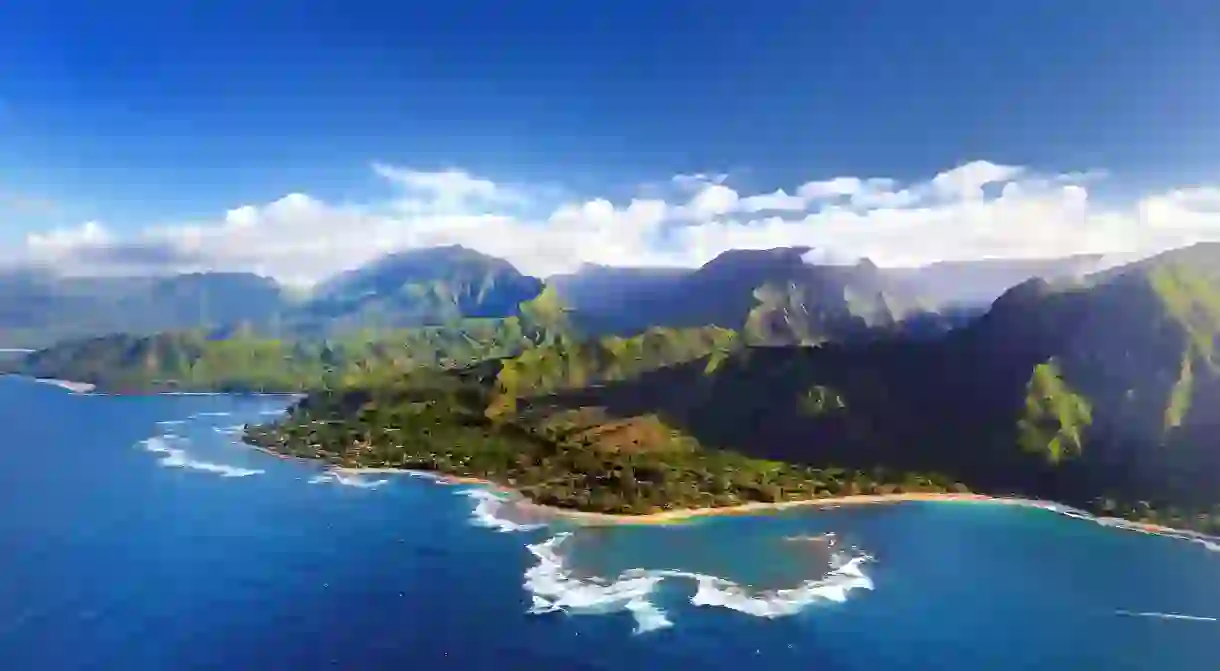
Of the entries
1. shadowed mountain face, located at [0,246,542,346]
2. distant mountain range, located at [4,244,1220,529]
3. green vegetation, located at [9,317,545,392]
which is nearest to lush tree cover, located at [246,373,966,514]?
distant mountain range, located at [4,244,1220,529]

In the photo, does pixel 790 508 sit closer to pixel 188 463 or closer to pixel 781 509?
pixel 781 509

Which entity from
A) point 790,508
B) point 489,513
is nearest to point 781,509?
point 790,508

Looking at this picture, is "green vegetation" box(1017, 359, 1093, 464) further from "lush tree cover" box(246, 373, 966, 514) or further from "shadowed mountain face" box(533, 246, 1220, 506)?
"lush tree cover" box(246, 373, 966, 514)

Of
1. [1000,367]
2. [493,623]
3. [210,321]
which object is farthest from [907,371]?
[210,321]

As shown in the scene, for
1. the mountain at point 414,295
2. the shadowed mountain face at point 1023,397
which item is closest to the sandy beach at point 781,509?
the shadowed mountain face at point 1023,397

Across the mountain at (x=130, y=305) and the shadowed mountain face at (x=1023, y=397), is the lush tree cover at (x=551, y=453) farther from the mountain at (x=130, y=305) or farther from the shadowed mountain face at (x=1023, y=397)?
the mountain at (x=130, y=305)
